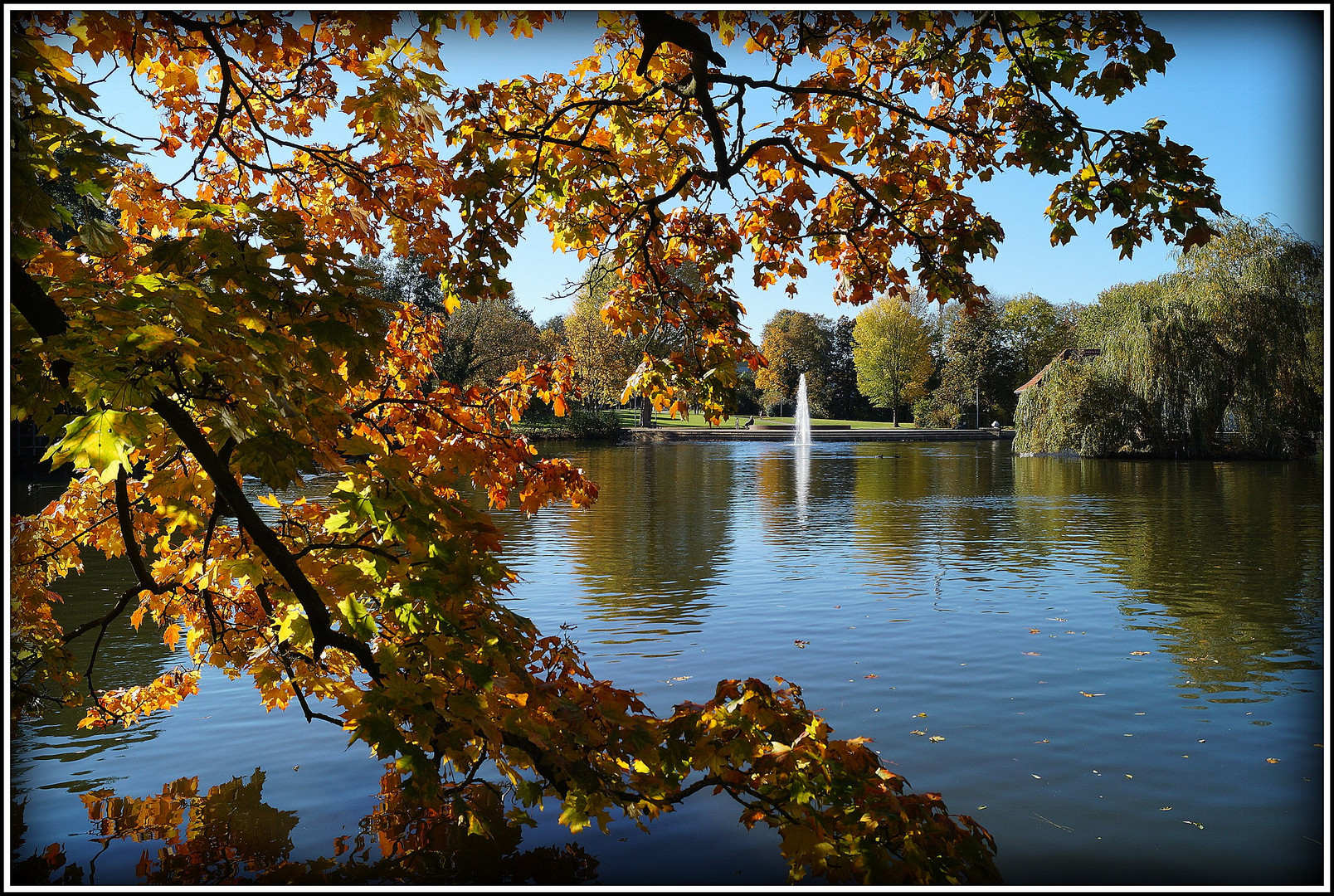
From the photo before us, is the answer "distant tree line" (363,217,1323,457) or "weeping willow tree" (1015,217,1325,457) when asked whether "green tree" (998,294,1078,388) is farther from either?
"weeping willow tree" (1015,217,1325,457)

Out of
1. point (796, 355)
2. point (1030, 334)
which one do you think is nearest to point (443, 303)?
point (1030, 334)

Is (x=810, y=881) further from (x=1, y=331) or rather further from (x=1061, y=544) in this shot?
(x=1061, y=544)

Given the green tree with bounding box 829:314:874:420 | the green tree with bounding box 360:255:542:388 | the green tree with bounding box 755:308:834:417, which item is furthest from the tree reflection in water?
the green tree with bounding box 829:314:874:420

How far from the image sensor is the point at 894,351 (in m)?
73.8

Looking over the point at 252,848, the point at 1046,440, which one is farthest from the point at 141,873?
the point at 1046,440

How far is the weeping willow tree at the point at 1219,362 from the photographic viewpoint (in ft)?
103

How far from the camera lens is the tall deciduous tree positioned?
293 cm

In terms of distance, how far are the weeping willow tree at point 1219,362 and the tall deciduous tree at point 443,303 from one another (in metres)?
30.9

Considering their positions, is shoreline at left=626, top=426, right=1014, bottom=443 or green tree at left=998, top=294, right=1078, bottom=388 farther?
green tree at left=998, top=294, right=1078, bottom=388

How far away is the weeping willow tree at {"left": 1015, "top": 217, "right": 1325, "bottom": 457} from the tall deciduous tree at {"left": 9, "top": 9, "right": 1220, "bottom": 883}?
30859mm

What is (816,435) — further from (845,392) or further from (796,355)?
(845,392)

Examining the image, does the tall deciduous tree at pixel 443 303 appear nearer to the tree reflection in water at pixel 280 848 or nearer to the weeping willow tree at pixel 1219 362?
the tree reflection in water at pixel 280 848

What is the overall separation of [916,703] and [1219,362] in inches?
1208

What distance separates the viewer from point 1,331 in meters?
2.42
